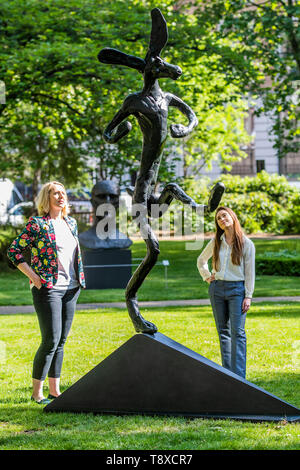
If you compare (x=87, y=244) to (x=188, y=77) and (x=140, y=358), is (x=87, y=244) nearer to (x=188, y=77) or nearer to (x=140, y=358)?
(x=188, y=77)

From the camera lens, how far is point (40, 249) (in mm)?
5734

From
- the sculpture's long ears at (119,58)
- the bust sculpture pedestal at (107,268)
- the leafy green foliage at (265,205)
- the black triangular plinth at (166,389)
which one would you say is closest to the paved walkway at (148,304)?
the bust sculpture pedestal at (107,268)

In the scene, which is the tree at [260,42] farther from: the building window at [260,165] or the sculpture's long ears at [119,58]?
the building window at [260,165]

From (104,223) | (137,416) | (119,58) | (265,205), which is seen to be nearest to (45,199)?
(119,58)

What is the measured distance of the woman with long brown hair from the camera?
A: 241 inches

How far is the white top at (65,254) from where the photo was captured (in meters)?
5.78

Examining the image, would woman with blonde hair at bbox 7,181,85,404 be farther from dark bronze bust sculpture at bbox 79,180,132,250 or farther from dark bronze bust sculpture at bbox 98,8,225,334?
dark bronze bust sculpture at bbox 79,180,132,250

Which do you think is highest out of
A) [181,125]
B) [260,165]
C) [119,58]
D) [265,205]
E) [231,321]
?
[260,165]

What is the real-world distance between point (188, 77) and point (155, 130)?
13.2m

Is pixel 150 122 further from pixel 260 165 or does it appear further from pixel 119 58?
pixel 260 165

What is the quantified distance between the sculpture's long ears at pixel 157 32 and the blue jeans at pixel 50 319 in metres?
2.18

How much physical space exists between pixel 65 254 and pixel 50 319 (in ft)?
1.91

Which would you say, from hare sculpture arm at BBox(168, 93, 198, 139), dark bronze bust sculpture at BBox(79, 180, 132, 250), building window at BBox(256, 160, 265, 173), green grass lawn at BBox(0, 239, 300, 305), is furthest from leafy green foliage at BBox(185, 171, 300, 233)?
hare sculpture arm at BBox(168, 93, 198, 139)
